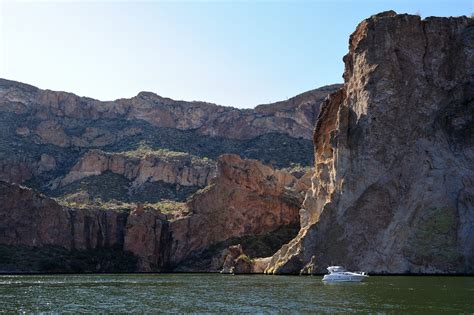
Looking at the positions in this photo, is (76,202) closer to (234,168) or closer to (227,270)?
(234,168)

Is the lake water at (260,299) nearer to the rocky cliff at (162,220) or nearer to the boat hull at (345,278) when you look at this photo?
the boat hull at (345,278)

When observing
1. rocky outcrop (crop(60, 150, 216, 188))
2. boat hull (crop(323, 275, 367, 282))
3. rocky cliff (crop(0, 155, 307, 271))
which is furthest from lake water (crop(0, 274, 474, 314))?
rocky outcrop (crop(60, 150, 216, 188))

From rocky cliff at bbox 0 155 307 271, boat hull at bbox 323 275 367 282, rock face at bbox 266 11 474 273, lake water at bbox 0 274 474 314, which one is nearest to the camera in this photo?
lake water at bbox 0 274 474 314

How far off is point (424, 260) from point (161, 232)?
234ft

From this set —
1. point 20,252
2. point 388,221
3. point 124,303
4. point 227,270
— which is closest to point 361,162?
point 388,221

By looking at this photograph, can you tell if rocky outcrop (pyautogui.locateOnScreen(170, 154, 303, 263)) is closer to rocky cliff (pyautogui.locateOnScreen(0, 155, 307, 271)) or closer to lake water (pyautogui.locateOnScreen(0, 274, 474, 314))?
rocky cliff (pyautogui.locateOnScreen(0, 155, 307, 271))

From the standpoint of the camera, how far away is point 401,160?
300ft

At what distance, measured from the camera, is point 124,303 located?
5228 centimetres

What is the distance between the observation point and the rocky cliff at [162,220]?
13600cm

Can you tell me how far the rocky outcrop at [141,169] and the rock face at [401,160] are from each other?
7878 centimetres

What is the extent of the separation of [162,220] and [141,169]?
35325 millimetres

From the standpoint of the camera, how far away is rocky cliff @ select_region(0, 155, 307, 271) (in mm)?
136000

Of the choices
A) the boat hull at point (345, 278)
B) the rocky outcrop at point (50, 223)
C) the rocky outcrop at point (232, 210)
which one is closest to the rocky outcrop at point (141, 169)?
the rocky outcrop at point (50, 223)

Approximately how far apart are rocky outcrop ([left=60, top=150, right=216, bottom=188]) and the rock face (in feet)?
258
